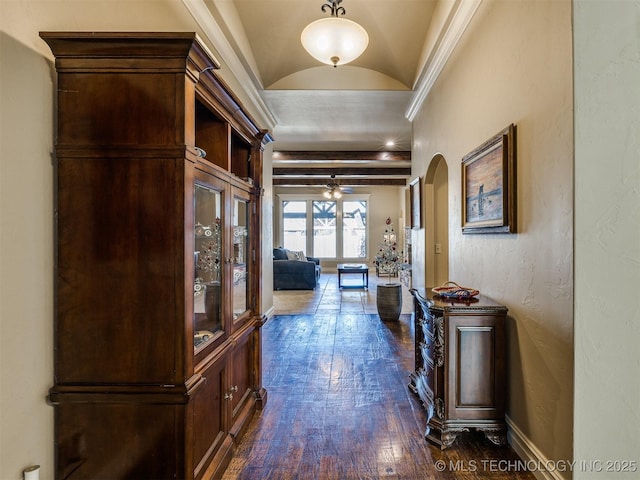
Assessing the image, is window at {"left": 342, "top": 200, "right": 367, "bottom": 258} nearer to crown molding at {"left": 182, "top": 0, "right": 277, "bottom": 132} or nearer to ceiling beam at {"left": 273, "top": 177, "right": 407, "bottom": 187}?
ceiling beam at {"left": 273, "top": 177, "right": 407, "bottom": 187}

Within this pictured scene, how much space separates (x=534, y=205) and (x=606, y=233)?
0.38m

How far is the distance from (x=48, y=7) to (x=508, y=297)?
9.20ft

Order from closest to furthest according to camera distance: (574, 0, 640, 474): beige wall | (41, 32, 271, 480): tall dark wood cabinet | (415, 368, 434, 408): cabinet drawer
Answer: (41, 32, 271, 480): tall dark wood cabinet, (574, 0, 640, 474): beige wall, (415, 368, 434, 408): cabinet drawer

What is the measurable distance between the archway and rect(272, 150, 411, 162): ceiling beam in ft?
10.4

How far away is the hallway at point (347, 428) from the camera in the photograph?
192 centimetres

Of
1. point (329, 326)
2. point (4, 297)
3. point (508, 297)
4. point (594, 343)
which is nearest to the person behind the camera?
point (4, 297)

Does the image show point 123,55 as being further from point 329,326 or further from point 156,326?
point 329,326

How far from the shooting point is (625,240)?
60.4 inches

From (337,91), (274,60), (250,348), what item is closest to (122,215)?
(250,348)

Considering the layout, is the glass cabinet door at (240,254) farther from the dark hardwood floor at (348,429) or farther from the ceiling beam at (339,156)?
the ceiling beam at (339,156)

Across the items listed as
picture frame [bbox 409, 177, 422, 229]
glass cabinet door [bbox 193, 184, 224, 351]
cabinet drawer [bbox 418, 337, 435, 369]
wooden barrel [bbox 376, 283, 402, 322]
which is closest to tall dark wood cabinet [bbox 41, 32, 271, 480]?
glass cabinet door [bbox 193, 184, 224, 351]

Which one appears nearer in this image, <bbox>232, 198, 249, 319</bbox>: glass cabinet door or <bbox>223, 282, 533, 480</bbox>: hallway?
<bbox>223, 282, 533, 480</bbox>: hallway

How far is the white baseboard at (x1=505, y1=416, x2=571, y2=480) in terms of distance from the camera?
67.6 inches

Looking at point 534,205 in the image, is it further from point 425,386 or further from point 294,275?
point 294,275
